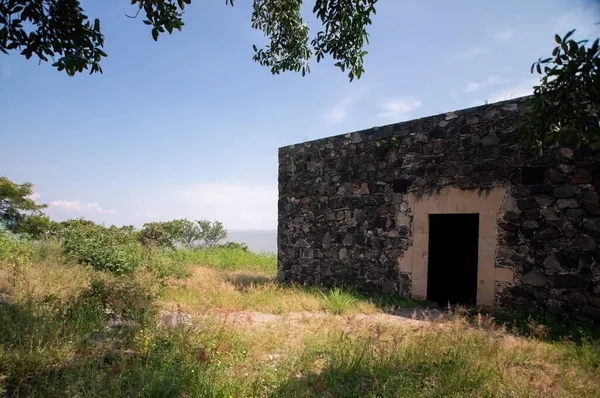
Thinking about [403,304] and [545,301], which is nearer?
[545,301]

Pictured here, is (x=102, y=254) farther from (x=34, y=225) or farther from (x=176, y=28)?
(x=34, y=225)

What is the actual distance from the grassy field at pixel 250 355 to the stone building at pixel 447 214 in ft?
2.43

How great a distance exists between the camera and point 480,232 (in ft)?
18.1

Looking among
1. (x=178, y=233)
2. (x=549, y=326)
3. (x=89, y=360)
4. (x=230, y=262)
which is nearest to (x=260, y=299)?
(x=89, y=360)

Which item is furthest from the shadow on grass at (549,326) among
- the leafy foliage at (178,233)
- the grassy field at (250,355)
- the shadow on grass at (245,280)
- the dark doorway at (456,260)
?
the leafy foliage at (178,233)

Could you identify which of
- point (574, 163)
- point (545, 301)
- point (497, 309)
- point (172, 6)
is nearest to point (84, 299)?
point (172, 6)

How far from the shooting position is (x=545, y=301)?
16.1 feet

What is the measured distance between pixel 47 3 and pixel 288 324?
414 cm

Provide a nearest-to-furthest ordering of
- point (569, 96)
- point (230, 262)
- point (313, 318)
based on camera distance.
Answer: point (569, 96), point (313, 318), point (230, 262)

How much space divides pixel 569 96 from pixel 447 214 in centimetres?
394

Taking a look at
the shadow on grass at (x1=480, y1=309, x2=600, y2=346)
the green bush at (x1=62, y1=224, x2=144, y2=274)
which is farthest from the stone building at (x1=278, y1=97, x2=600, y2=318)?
the green bush at (x1=62, y1=224, x2=144, y2=274)

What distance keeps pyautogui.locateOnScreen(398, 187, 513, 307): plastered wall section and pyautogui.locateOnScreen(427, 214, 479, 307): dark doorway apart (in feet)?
1.38

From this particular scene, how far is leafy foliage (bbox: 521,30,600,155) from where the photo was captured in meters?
Result: 2.25

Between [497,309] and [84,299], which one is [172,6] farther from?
[497,309]
